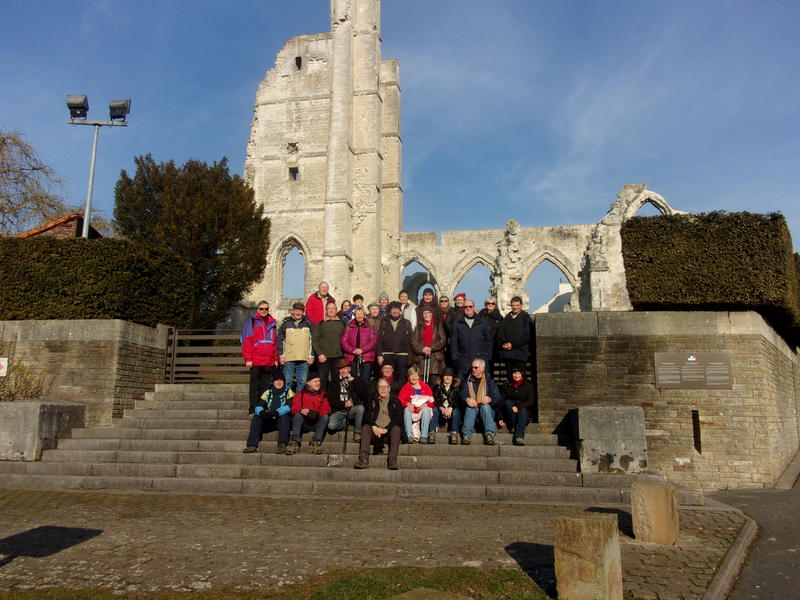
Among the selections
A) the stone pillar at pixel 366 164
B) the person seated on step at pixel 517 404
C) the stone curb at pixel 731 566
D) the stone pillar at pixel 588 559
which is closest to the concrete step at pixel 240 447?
the person seated on step at pixel 517 404

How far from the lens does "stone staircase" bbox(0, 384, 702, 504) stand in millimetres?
7402

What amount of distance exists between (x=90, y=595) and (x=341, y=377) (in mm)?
5106

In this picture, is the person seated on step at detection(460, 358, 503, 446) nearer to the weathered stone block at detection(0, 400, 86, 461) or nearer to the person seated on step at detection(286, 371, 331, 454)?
the person seated on step at detection(286, 371, 331, 454)

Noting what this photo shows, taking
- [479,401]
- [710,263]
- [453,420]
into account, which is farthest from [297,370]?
[710,263]

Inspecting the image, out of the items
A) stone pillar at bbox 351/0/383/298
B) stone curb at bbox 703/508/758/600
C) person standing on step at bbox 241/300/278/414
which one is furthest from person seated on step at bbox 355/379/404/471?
stone pillar at bbox 351/0/383/298

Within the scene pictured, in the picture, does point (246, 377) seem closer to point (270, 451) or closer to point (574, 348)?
point (270, 451)

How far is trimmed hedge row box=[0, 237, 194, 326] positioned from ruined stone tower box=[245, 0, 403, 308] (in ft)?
58.6

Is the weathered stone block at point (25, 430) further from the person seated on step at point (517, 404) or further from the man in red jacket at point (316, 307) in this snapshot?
the person seated on step at point (517, 404)

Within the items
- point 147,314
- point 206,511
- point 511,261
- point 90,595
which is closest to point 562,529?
point 90,595

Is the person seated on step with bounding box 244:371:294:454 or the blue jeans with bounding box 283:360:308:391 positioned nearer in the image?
the person seated on step with bounding box 244:371:294:454

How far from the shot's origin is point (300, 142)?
30547 millimetres

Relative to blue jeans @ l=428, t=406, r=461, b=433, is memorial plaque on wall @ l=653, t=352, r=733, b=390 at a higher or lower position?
higher

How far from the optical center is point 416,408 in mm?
8516

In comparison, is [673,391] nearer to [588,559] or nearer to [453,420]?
[453,420]
